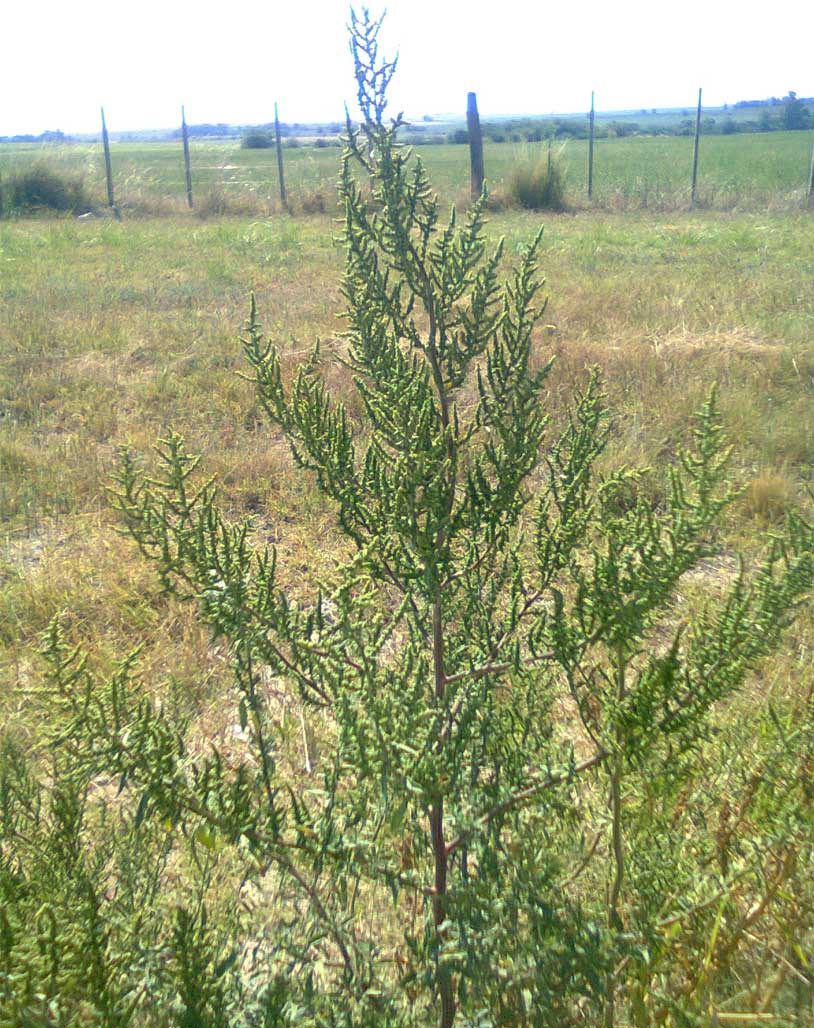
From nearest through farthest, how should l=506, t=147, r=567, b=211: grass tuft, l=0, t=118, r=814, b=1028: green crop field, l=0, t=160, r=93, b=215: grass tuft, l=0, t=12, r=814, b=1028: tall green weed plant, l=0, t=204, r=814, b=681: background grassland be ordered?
l=0, t=12, r=814, b=1028: tall green weed plant → l=0, t=118, r=814, b=1028: green crop field → l=0, t=204, r=814, b=681: background grassland → l=506, t=147, r=567, b=211: grass tuft → l=0, t=160, r=93, b=215: grass tuft

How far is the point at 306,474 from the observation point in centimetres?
470

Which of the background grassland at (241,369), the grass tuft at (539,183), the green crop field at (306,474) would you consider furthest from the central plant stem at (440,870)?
the grass tuft at (539,183)

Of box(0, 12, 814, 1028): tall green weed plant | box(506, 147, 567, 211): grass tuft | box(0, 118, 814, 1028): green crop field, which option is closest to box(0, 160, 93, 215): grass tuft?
box(0, 118, 814, 1028): green crop field

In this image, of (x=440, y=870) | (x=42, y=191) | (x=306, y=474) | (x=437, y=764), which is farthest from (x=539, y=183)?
(x=437, y=764)

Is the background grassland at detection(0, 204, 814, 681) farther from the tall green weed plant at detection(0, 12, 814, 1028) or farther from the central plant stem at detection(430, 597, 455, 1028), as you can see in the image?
the central plant stem at detection(430, 597, 455, 1028)

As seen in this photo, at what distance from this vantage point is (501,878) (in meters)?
1.41

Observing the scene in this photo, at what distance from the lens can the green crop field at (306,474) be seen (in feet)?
5.27

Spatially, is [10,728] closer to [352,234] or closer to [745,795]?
[352,234]

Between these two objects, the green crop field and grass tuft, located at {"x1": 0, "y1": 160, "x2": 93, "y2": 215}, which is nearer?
the green crop field

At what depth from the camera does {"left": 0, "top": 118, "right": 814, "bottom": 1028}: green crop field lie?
1.61 m

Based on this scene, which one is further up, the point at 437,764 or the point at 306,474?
the point at 437,764

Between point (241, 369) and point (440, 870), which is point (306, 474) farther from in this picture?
point (440, 870)

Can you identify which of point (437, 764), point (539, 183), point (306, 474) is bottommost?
point (306, 474)

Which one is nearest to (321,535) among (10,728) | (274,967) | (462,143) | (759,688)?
(10,728)
